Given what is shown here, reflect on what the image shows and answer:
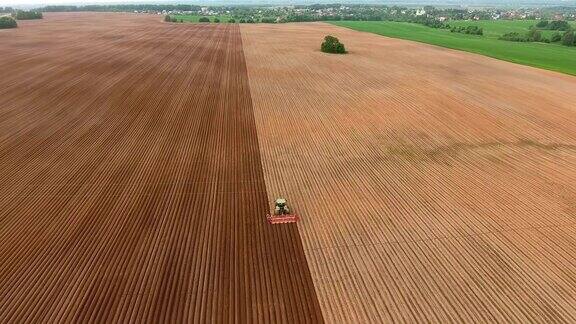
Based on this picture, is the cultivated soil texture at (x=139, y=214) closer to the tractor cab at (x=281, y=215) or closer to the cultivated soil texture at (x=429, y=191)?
the tractor cab at (x=281, y=215)

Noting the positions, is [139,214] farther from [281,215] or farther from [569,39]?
[569,39]

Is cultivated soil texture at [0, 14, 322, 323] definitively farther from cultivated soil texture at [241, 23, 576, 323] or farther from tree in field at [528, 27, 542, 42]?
tree in field at [528, 27, 542, 42]

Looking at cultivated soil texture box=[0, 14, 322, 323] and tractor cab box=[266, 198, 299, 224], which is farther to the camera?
tractor cab box=[266, 198, 299, 224]

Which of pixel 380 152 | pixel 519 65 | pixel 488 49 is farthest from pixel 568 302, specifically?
pixel 488 49

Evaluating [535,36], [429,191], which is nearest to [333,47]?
[429,191]

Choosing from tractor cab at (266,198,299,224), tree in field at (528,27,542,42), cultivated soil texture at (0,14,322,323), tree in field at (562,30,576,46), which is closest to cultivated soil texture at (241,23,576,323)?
tractor cab at (266,198,299,224)

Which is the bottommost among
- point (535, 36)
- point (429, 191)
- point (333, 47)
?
point (429, 191)
